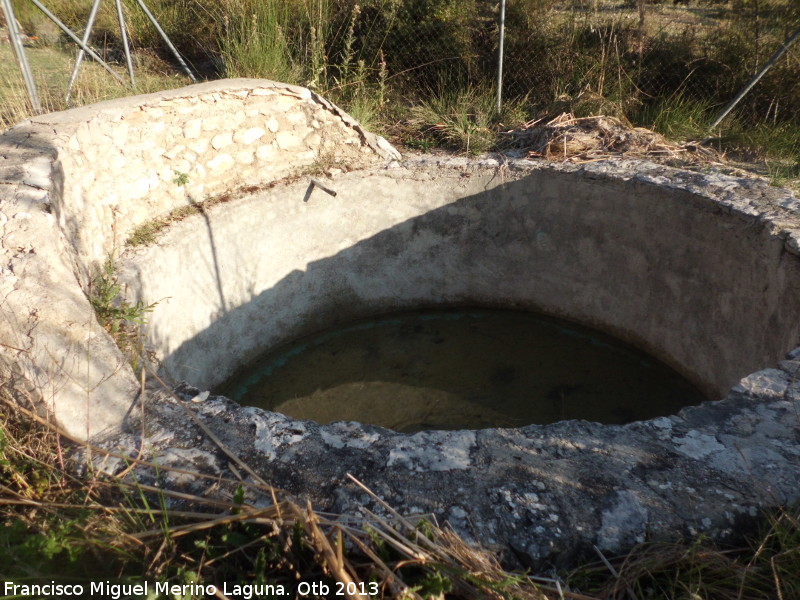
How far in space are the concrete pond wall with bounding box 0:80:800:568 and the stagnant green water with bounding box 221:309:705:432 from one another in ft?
0.56

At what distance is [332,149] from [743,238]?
8.70ft

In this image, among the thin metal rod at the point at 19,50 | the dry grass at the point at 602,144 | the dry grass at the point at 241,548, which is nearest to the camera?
the dry grass at the point at 241,548

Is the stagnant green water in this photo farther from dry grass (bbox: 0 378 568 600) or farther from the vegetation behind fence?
dry grass (bbox: 0 378 568 600)

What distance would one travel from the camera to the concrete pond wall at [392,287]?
72.6 inches

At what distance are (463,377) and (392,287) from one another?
98 centimetres

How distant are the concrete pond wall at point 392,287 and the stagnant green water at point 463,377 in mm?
171

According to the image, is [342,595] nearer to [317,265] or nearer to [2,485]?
[2,485]

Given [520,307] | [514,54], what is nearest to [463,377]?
[520,307]

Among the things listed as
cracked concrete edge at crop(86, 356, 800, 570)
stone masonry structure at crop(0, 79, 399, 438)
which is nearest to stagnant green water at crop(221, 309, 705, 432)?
stone masonry structure at crop(0, 79, 399, 438)

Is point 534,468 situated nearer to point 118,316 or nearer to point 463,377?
point 118,316

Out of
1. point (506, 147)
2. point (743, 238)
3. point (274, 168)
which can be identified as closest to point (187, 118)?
point (274, 168)

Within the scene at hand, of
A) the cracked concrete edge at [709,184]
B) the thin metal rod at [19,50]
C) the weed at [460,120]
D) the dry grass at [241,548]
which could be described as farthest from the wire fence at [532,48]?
the dry grass at [241,548]

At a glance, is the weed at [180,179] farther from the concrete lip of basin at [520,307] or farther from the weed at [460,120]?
the weed at [460,120]

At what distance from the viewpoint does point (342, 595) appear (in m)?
1.54
